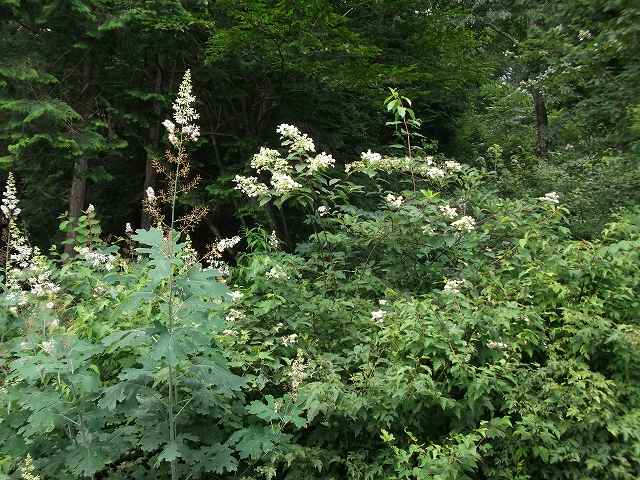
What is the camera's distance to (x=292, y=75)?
7.94 meters

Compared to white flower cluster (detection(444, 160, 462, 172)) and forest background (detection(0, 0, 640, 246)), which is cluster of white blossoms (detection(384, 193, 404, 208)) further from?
forest background (detection(0, 0, 640, 246))

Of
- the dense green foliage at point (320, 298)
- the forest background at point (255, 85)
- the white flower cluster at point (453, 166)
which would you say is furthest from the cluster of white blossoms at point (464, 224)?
the forest background at point (255, 85)

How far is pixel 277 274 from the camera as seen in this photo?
4047 millimetres

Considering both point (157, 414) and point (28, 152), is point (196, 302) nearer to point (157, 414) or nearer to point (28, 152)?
point (157, 414)

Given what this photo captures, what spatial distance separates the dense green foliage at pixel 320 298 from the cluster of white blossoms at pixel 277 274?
0.02 metres

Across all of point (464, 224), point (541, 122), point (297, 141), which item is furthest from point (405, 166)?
point (541, 122)

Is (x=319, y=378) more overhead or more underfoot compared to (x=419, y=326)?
more underfoot

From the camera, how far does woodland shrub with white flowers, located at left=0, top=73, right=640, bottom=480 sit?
9.05 feet

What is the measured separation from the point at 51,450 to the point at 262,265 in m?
1.95

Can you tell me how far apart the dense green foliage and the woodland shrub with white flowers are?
2 centimetres

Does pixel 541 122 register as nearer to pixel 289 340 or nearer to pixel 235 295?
pixel 289 340

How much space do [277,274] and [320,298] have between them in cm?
37

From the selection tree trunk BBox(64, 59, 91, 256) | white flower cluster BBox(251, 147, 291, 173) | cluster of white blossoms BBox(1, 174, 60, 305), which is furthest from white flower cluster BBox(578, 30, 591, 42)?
tree trunk BBox(64, 59, 91, 256)

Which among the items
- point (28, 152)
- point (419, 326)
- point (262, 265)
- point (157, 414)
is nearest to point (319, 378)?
point (419, 326)
